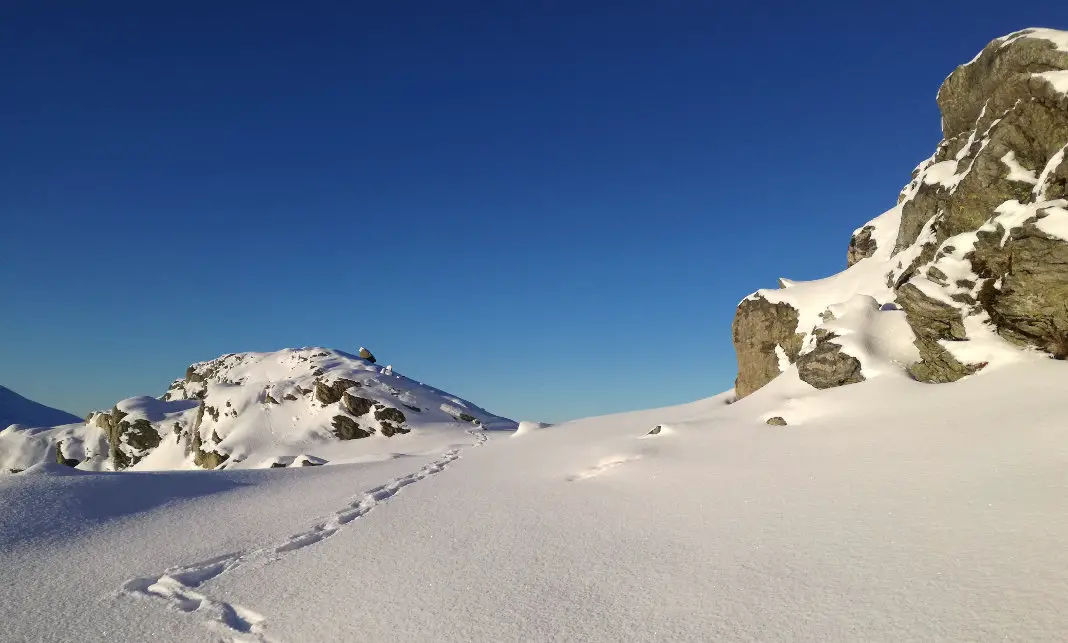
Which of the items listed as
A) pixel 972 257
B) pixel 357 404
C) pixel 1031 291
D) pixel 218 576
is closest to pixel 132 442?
pixel 357 404

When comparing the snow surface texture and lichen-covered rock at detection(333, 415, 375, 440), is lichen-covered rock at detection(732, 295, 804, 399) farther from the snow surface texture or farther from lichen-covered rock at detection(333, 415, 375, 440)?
lichen-covered rock at detection(333, 415, 375, 440)

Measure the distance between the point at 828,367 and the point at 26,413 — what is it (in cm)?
18875

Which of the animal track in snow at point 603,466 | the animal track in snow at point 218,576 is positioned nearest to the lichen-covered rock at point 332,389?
the animal track in snow at point 603,466

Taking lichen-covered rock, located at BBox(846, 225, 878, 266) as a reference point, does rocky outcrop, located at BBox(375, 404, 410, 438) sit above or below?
below

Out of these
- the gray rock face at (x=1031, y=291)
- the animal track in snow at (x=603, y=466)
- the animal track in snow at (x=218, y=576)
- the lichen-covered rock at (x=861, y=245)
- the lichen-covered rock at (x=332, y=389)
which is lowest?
the animal track in snow at (x=218, y=576)

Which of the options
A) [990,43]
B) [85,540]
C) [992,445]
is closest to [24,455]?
[85,540]

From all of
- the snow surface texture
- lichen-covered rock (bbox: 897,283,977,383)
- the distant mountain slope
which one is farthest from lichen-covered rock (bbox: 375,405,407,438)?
the distant mountain slope

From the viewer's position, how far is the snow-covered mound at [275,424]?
162 ft

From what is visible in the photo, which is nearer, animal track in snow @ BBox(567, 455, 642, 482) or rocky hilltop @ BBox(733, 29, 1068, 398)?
rocky hilltop @ BBox(733, 29, 1068, 398)

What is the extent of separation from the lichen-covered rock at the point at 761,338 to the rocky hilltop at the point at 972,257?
0.14m

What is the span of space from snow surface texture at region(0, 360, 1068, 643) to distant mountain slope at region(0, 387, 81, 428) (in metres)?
163

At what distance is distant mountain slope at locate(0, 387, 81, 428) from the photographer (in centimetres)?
13382

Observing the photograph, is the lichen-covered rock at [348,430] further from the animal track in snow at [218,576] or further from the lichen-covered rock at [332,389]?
the animal track in snow at [218,576]

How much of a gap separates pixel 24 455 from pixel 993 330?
A: 9872cm
